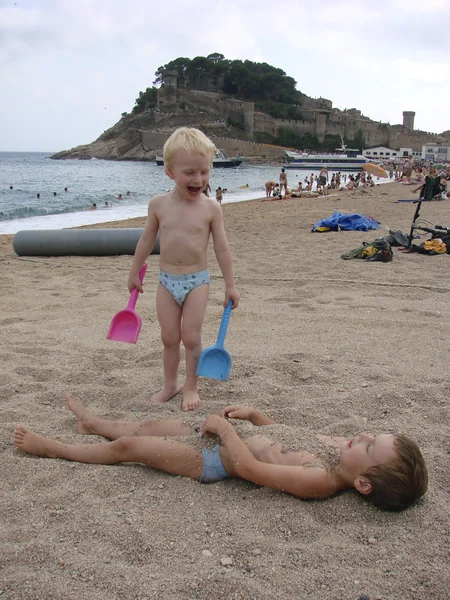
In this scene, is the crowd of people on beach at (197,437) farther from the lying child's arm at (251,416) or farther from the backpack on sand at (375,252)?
the backpack on sand at (375,252)

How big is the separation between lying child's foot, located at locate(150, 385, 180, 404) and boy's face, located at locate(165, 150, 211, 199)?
3.59 ft

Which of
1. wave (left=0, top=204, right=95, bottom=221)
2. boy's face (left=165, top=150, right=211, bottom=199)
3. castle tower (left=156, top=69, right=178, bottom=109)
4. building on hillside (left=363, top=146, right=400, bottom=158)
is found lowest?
wave (left=0, top=204, right=95, bottom=221)

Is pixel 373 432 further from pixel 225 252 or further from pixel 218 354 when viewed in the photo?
pixel 225 252

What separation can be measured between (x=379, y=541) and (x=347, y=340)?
2.08 meters

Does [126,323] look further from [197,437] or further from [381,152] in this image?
[381,152]

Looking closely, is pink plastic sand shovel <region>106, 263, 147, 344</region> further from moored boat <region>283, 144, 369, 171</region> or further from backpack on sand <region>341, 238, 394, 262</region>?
moored boat <region>283, 144, 369, 171</region>

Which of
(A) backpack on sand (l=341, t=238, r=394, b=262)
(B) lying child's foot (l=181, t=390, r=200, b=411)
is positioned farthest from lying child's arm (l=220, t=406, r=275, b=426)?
(A) backpack on sand (l=341, t=238, r=394, b=262)

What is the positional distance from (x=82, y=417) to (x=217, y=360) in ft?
2.56

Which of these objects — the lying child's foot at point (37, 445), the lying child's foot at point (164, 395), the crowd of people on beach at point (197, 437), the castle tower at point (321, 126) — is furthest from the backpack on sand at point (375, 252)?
the castle tower at point (321, 126)

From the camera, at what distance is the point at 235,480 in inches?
86.4

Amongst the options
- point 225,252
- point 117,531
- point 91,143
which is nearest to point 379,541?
point 117,531

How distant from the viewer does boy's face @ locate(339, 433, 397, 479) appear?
198 cm

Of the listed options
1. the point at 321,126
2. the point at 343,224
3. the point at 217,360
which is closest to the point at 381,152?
the point at 321,126

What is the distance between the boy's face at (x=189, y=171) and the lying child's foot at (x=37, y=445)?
4.72ft
